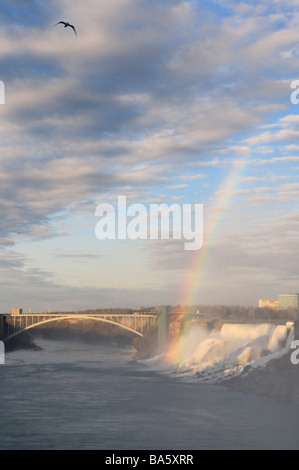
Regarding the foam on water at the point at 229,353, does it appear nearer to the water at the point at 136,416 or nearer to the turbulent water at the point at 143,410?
the turbulent water at the point at 143,410

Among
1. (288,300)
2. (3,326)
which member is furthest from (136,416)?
(288,300)

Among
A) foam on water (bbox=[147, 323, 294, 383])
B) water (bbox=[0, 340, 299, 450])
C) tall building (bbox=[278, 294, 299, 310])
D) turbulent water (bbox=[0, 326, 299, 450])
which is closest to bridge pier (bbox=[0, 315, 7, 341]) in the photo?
foam on water (bbox=[147, 323, 294, 383])

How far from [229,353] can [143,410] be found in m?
27.8

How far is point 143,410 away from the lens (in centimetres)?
3816

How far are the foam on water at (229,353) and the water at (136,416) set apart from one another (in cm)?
446

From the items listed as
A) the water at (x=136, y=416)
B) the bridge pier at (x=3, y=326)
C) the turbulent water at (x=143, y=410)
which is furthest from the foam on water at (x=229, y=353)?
the bridge pier at (x=3, y=326)

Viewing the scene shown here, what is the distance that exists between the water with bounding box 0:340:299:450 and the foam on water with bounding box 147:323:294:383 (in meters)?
4.46

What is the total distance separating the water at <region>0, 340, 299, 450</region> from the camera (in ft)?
92.9

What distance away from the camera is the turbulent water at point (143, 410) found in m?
28.6

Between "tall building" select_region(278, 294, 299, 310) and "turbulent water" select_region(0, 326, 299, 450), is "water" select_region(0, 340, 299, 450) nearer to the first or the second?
"turbulent water" select_region(0, 326, 299, 450)

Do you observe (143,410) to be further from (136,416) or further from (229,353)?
(229,353)
